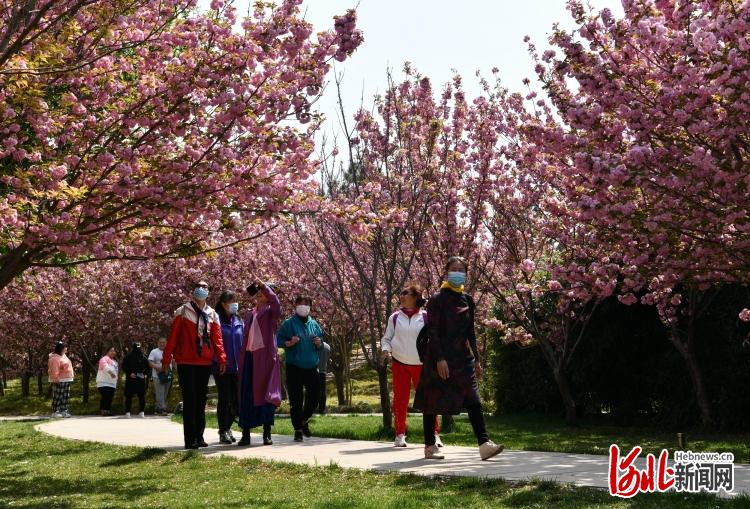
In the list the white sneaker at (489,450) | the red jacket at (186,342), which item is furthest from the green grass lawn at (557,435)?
the red jacket at (186,342)

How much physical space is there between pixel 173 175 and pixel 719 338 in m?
9.77

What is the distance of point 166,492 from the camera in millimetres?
8242

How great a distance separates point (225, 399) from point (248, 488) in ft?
14.7

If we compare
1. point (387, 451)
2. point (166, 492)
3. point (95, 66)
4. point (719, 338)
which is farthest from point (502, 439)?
point (95, 66)

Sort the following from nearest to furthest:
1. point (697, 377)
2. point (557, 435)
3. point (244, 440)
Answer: point (244, 440), point (557, 435), point (697, 377)

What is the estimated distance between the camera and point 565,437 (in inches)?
556

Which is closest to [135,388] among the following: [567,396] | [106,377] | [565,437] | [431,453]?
[106,377]

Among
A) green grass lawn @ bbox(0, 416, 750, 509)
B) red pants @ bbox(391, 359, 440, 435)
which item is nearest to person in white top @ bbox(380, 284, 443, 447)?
red pants @ bbox(391, 359, 440, 435)

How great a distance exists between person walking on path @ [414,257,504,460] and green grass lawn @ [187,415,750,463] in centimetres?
164

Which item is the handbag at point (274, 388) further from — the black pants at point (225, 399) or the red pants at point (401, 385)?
the red pants at point (401, 385)

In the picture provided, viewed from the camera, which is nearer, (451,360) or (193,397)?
(451,360)

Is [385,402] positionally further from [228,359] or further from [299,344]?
[228,359]

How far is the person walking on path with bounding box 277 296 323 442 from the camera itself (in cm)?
1251

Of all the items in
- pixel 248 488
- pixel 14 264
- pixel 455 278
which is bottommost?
pixel 248 488
